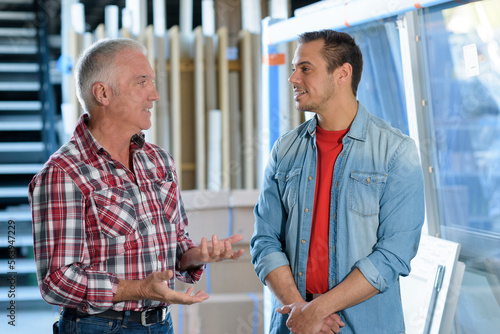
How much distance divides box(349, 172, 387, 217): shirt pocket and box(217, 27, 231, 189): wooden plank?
2769mm

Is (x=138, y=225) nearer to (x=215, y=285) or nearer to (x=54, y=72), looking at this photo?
(x=215, y=285)

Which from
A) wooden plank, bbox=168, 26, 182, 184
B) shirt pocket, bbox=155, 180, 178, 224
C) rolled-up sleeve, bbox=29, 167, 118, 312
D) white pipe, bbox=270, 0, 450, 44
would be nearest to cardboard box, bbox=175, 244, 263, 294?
wooden plank, bbox=168, 26, 182, 184

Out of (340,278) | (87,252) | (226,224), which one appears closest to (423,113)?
(340,278)

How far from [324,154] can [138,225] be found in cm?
59

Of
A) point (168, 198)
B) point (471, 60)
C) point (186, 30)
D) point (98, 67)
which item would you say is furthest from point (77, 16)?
point (471, 60)

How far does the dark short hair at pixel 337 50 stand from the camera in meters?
1.77

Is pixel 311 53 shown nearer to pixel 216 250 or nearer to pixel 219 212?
pixel 216 250

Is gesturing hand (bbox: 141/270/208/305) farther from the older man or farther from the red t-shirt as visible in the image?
the red t-shirt

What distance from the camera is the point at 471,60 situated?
6.54 ft

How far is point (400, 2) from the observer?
1.99 meters

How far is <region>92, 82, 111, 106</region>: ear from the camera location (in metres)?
1.61

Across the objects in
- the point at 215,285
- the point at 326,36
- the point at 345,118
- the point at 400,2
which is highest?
the point at 400,2

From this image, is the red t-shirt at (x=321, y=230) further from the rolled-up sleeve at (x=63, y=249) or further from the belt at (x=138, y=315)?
the rolled-up sleeve at (x=63, y=249)

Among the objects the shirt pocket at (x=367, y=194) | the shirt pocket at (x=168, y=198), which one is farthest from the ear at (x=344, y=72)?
the shirt pocket at (x=168, y=198)
